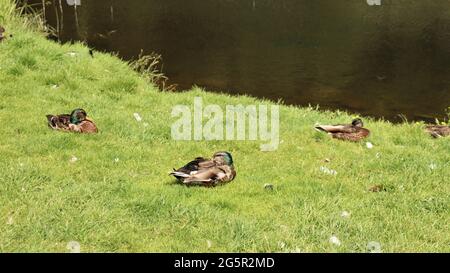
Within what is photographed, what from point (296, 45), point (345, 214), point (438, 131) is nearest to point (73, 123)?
point (345, 214)

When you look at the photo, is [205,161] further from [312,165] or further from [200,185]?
[312,165]

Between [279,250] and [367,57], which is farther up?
[279,250]

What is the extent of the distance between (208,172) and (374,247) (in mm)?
3471

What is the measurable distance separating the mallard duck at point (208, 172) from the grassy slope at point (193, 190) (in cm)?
19

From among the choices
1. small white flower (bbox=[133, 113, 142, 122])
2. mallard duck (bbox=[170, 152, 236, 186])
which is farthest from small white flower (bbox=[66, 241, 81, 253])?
small white flower (bbox=[133, 113, 142, 122])

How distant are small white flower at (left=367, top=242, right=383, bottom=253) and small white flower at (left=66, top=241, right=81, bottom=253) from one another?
13.9 feet

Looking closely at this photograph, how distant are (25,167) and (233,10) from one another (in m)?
35.3

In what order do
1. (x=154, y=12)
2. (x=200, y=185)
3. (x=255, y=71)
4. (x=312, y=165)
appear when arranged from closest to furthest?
(x=200, y=185)
(x=312, y=165)
(x=255, y=71)
(x=154, y=12)

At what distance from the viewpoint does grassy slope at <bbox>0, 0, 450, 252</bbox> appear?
Result: 8258 millimetres

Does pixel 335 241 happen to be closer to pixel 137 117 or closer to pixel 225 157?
pixel 225 157

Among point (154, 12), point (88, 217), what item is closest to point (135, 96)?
point (88, 217)

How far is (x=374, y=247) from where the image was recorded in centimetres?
805

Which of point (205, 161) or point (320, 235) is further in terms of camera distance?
point (205, 161)

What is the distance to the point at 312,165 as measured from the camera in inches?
458
